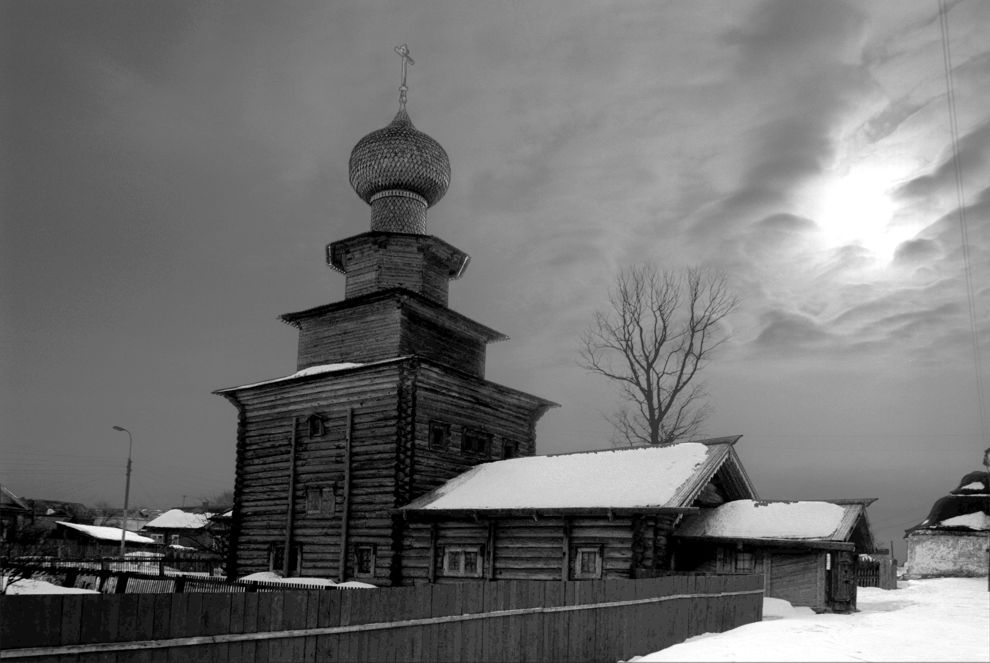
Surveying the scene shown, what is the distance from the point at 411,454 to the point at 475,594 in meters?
14.8

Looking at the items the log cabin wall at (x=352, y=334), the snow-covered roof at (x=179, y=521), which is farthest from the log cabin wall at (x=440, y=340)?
the snow-covered roof at (x=179, y=521)

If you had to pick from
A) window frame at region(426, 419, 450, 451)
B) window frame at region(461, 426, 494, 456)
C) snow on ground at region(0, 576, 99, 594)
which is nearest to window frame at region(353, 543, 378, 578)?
window frame at region(426, 419, 450, 451)

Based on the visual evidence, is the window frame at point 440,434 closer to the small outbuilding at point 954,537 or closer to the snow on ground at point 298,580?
the snow on ground at point 298,580

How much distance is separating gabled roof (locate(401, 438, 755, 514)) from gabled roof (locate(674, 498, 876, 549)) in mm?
1279

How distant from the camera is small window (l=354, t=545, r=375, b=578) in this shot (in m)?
25.7

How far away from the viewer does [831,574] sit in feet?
68.6

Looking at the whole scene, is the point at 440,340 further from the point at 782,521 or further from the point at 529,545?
the point at 782,521

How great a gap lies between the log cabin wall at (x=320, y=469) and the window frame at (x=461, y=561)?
2.02 meters

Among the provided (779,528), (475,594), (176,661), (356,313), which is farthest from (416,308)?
(176,661)

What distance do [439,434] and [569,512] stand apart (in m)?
7.73

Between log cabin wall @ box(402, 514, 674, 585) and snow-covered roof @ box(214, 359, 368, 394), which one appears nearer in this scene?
log cabin wall @ box(402, 514, 674, 585)

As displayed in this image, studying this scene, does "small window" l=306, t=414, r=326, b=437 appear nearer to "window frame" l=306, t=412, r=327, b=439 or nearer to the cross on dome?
"window frame" l=306, t=412, r=327, b=439

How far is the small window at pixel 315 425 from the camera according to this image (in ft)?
92.7

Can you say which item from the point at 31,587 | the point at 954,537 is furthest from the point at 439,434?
the point at 954,537
